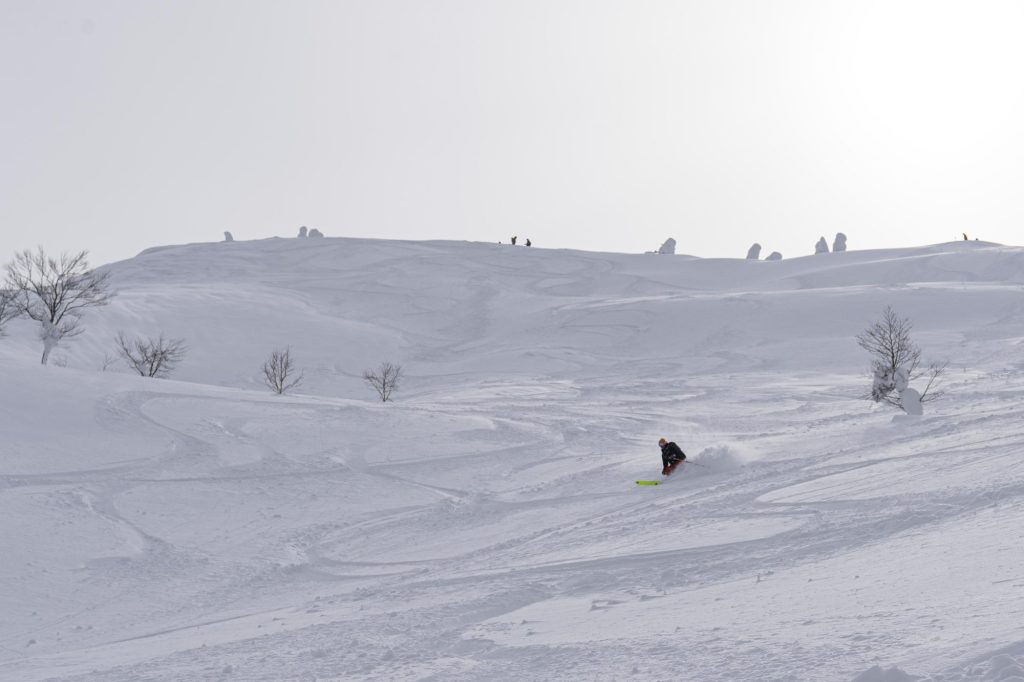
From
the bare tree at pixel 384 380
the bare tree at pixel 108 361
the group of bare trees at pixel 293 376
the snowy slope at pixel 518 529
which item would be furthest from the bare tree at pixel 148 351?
the bare tree at pixel 384 380

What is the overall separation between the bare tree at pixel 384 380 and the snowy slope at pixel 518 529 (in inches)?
33.7

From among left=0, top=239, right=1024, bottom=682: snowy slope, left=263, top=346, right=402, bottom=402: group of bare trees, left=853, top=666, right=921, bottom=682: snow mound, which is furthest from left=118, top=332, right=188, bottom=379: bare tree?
left=853, top=666, right=921, bottom=682: snow mound

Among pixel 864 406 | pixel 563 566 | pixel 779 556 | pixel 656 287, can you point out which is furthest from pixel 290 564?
pixel 656 287

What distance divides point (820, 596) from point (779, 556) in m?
2.28

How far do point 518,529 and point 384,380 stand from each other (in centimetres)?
2333

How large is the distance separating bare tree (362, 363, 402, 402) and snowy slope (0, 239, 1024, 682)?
2.81ft

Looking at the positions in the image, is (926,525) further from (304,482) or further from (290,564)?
(304,482)

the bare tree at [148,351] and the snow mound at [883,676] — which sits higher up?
the bare tree at [148,351]

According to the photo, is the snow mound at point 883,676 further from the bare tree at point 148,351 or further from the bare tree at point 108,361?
the bare tree at point 108,361

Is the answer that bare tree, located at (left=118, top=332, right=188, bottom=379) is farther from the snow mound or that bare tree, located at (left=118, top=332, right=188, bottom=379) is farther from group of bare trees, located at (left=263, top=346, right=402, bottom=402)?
the snow mound

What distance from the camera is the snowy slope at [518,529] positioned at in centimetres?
789

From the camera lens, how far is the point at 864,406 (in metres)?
30.8

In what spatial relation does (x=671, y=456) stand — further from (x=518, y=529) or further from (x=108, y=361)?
(x=108, y=361)

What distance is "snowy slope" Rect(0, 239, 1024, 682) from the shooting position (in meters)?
7.89
